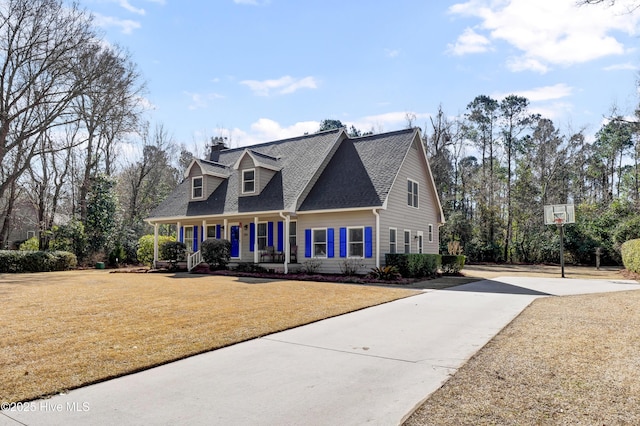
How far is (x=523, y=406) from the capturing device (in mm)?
3748

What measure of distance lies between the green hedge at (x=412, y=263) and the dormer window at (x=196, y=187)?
11237 millimetres

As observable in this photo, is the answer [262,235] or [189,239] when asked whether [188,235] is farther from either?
[262,235]

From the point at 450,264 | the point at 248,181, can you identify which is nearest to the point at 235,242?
the point at 248,181

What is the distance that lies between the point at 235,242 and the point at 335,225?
240 inches

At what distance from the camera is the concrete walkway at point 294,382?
140 inches

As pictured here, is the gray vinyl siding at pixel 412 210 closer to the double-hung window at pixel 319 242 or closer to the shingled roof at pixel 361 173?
the shingled roof at pixel 361 173

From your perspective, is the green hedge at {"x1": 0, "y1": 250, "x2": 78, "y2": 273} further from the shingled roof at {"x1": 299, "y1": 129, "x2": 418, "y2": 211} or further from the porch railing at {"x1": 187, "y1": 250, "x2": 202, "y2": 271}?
the shingled roof at {"x1": 299, "y1": 129, "x2": 418, "y2": 211}

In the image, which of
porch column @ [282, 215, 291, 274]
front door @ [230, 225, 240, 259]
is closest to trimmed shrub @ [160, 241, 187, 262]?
front door @ [230, 225, 240, 259]

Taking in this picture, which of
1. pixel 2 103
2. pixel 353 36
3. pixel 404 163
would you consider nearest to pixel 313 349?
pixel 353 36

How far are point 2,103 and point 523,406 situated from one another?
89.7ft

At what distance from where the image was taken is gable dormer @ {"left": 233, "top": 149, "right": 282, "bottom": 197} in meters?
20.6

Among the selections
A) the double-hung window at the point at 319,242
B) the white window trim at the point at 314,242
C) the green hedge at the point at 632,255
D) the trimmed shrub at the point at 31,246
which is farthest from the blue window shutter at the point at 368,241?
the trimmed shrub at the point at 31,246

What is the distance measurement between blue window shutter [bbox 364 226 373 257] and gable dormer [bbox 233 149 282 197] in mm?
6053

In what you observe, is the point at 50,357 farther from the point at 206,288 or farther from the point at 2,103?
the point at 2,103
